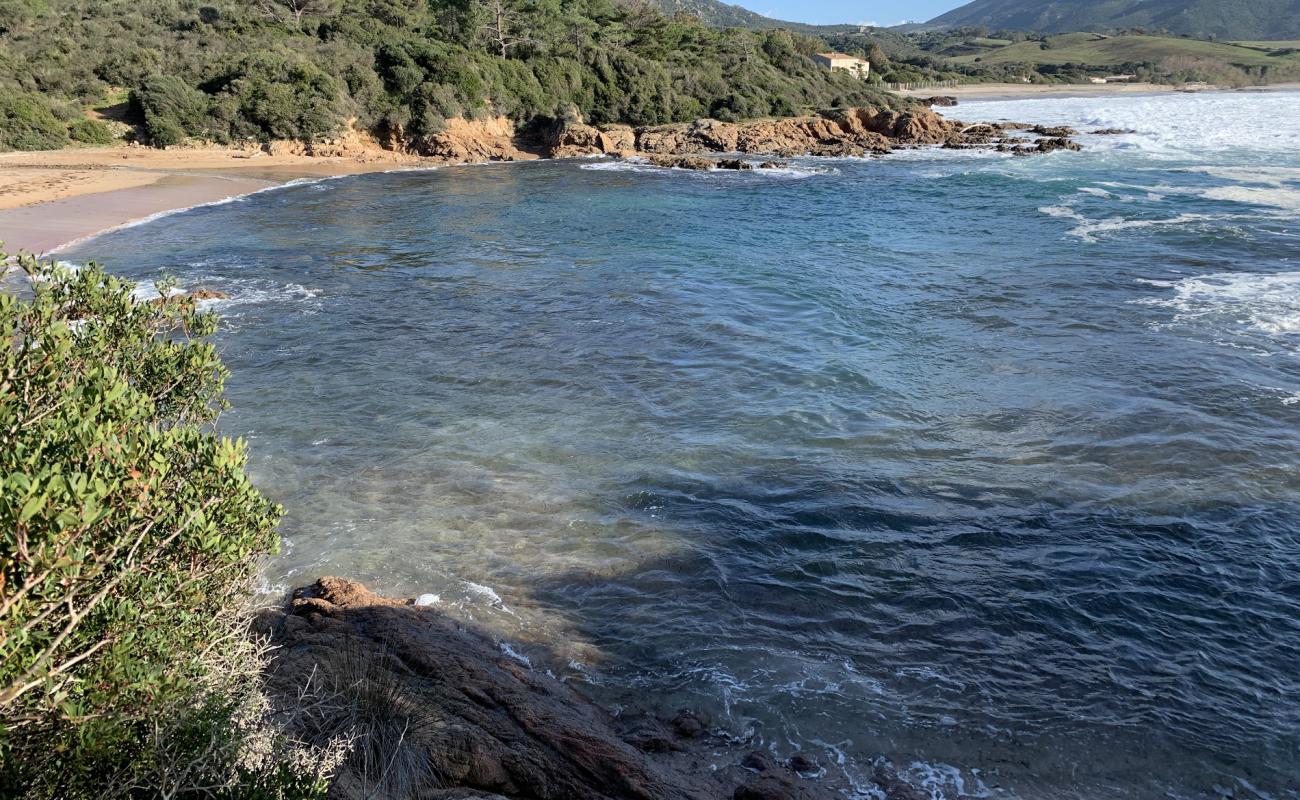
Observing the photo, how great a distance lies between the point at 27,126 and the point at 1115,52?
473 ft

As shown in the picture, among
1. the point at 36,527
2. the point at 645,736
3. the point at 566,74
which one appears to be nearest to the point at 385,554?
the point at 645,736

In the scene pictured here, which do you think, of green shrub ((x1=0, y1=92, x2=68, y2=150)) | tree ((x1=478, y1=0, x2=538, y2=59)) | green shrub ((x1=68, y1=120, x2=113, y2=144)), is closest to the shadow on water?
green shrub ((x1=0, y1=92, x2=68, y2=150))

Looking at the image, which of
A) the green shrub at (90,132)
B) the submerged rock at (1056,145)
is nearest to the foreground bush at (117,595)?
the green shrub at (90,132)

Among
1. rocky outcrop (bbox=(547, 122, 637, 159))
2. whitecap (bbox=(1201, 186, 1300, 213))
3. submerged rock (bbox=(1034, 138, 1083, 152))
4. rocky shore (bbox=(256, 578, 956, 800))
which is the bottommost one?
rocky shore (bbox=(256, 578, 956, 800))

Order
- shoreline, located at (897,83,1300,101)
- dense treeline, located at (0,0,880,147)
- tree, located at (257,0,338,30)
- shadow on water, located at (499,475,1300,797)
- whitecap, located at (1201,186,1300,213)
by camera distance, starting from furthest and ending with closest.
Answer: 1. shoreline, located at (897,83,1300,101)
2. tree, located at (257,0,338,30)
3. dense treeline, located at (0,0,880,147)
4. whitecap, located at (1201,186,1300,213)
5. shadow on water, located at (499,475,1300,797)

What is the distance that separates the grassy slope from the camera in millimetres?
111312

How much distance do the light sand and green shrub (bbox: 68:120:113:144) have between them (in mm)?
820

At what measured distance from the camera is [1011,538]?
859 centimetres

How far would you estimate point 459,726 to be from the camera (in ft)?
16.7

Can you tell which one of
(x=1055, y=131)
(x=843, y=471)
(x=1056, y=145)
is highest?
(x=1055, y=131)

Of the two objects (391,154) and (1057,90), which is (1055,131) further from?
(1057,90)

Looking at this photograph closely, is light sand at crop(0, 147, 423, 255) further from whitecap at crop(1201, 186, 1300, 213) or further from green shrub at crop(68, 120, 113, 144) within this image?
whitecap at crop(1201, 186, 1300, 213)

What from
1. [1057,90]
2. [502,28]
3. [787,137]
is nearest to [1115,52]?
[1057,90]

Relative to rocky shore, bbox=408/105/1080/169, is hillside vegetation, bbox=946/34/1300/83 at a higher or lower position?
higher
